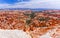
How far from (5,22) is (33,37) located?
44cm

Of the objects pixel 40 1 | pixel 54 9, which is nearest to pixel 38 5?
pixel 40 1

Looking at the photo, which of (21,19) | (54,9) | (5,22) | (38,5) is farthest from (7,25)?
(54,9)

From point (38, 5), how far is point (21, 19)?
30 cm

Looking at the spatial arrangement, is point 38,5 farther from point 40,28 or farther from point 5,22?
point 5,22

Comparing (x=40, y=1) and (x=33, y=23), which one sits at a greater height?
(x=40, y=1)

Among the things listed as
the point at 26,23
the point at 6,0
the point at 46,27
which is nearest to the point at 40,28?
the point at 46,27

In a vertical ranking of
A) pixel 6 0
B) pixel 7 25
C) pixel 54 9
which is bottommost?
pixel 7 25

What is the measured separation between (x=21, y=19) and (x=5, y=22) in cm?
23

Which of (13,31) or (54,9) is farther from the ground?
(54,9)

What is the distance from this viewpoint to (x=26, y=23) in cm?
204

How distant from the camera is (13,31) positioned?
2.05m

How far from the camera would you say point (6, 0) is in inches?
81.8

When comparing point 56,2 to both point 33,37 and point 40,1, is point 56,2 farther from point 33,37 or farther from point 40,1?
point 33,37

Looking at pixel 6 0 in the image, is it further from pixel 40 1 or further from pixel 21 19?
pixel 40 1
